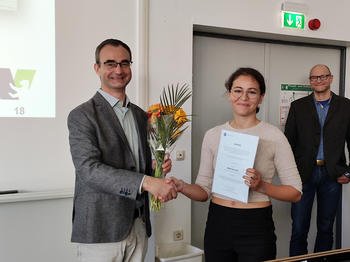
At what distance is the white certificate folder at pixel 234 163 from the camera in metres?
1.41

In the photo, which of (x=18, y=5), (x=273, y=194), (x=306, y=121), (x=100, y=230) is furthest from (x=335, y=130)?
(x=18, y=5)

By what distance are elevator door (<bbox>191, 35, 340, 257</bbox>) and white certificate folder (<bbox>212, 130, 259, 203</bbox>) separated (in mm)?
1308

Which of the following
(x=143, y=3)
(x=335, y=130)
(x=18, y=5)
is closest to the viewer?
(x=18, y=5)

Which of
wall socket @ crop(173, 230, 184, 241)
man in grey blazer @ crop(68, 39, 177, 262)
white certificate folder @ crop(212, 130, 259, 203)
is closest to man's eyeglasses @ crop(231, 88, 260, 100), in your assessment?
white certificate folder @ crop(212, 130, 259, 203)

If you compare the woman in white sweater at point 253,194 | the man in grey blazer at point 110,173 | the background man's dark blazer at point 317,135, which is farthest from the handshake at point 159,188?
the background man's dark blazer at point 317,135

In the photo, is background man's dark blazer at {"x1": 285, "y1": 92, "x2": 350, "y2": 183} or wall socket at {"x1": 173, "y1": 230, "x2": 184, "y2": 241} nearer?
wall socket at {"x1": 173, "y1": 230, "x2": 184, "y2": 241}

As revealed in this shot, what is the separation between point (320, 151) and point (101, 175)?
2145 mm

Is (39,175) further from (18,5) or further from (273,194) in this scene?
(273,194)

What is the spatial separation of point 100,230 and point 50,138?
1.00 metres

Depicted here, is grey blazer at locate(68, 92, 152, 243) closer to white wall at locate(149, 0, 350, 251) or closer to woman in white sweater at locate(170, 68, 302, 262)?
woman in white sweater at locate(170, 68, 302, 262)

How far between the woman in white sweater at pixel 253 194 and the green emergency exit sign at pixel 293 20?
63.1 inches

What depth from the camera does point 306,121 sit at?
110 inches

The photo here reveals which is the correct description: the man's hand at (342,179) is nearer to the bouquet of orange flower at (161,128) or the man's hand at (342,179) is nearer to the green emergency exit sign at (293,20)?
the green emergency exit sign at (293,20)

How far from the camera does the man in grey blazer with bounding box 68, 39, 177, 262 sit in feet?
4.32
